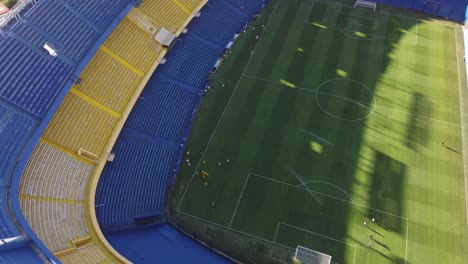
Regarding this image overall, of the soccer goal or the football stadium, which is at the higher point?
the football stadium

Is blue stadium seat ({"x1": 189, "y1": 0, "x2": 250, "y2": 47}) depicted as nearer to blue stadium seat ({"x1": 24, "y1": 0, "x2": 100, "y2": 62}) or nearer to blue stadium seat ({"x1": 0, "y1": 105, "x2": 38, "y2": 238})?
blue stadium seat ({"x1": 24, "y1": 0, "x2": 100, "y2": 62})

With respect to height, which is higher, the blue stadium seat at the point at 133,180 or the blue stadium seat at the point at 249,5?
the blue stadium seat at the point at 249,5

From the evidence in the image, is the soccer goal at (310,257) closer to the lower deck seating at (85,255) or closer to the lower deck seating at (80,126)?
the lower deck seating at (85,255)

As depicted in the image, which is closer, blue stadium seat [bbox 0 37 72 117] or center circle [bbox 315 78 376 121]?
blue stadium seat [bbox 0 37 72 117]

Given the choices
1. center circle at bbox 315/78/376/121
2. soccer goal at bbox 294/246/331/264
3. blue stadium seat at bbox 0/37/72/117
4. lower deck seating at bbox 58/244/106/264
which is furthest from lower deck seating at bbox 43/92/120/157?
center circle at bbox 315/78/376/121

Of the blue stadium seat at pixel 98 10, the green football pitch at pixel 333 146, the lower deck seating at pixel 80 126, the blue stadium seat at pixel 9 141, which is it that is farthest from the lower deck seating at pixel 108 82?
the green football pitch at pixel 333 146

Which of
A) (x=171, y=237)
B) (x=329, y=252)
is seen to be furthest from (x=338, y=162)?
(x=171, y=237)

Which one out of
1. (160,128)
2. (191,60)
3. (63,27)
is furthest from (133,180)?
(191,60)
